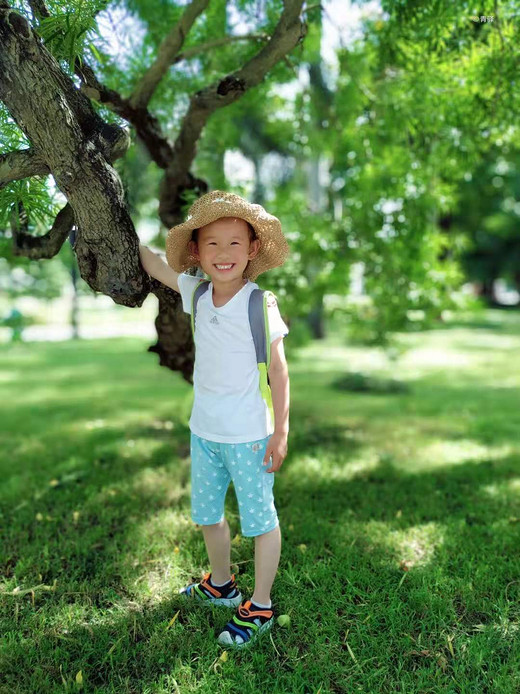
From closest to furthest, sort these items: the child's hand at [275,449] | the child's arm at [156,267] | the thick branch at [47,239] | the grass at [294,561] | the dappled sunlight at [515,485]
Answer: the grass at [294,561] < the child's hand at [275,449] < the child's arm at [156,267] < the thick branch at [47,239] < the dappled sunlight at [515,485]

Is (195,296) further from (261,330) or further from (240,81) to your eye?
(240,81)

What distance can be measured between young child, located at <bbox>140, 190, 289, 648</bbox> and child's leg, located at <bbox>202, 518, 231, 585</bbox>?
0.09 m

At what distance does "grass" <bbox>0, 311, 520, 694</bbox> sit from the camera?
8.06ft

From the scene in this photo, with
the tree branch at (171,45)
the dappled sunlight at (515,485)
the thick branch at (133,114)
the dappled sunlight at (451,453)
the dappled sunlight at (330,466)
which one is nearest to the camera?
the thick branch at (133,114)

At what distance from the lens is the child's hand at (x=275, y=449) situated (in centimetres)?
256

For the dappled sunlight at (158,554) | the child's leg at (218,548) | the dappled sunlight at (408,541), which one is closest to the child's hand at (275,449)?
the child's leg at (218,548)

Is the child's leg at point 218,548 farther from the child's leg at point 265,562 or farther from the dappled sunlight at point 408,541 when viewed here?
the dappled sunlight at point 408,541

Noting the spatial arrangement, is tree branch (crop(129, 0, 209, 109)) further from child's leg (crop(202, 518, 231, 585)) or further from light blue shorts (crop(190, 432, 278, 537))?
child's leg (crop(202, 518, 231, 585))

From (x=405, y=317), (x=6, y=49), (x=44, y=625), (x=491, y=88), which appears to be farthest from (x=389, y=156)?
(x=44, y=625)

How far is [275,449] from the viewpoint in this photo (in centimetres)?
257

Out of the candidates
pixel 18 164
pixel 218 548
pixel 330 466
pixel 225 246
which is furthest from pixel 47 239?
pixel 330 466

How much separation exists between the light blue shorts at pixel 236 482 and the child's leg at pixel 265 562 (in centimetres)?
5

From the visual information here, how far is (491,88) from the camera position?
161 inches

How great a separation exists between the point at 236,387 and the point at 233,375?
0.05 m
